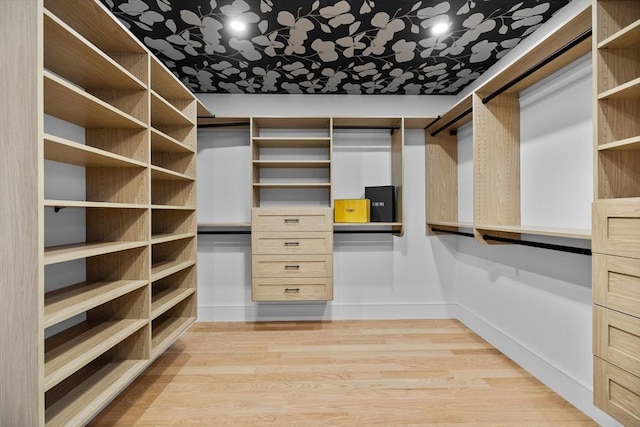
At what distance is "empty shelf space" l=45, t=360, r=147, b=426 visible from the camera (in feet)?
4.34

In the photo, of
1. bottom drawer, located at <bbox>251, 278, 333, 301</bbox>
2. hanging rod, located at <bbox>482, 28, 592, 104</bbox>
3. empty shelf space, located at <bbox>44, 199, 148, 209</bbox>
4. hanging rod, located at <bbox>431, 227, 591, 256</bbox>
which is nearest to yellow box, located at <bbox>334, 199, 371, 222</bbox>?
bottom drawer, located at <bbox>251, 278, 333, 301</bbox>

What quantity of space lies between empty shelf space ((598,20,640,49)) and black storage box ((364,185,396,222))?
184 cm

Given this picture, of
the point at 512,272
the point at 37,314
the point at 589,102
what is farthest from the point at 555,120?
the point at 37,314

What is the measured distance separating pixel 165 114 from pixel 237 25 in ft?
2.54

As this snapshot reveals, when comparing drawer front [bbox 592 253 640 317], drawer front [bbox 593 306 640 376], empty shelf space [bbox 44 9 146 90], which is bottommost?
drawer front [bbox 593 306 640 376]

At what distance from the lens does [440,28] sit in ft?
6.97

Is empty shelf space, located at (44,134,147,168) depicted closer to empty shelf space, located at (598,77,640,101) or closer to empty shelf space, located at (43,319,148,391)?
empty shelf space, located at (43,319,148,391)

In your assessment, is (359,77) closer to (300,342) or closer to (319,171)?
(319,171)

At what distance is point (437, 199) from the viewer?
130 inches

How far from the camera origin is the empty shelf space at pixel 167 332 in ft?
6.58

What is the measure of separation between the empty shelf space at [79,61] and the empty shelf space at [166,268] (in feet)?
3.55

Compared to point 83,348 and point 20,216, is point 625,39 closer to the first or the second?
point 20,216

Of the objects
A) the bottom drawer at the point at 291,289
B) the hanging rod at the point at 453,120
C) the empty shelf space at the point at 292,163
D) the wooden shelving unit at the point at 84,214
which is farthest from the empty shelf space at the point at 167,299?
the hanging rod at the point at 453,120

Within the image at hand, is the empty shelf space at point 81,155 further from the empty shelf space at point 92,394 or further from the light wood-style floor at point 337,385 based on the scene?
the light wood-style floor at point 337,385
